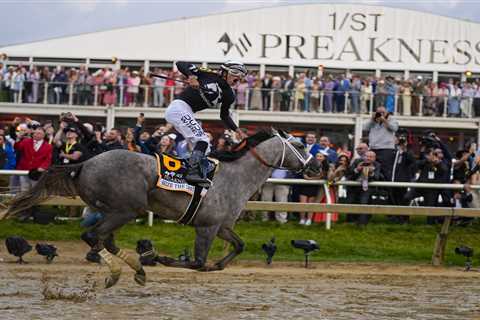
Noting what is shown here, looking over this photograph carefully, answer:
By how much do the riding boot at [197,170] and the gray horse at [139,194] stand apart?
0.17 metres

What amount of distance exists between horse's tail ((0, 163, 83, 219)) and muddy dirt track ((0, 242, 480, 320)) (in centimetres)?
90

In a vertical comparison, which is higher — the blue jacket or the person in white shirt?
the person in white shirt

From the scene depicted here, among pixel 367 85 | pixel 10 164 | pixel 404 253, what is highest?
pixel 367 85

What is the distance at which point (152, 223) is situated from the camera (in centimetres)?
1639

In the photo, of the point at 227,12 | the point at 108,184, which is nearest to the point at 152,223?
the point at 108,184

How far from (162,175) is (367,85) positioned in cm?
1709

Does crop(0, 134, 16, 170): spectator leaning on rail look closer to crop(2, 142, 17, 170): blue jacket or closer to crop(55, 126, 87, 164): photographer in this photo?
crop(2, 142, 17, 170): blue jacket

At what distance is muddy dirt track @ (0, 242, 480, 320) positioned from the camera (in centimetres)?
923

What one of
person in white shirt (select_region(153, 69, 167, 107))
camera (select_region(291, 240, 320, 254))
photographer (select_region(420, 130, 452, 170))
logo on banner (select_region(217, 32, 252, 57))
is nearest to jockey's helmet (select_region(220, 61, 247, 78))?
camera (select_region(291, 240, 320, 254))

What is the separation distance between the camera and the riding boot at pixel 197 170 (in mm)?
10325

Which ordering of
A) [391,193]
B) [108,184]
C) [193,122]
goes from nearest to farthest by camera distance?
[108,184] < [193,122] < [391,193]

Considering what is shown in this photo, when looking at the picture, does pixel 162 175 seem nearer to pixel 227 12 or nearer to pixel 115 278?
pixel 115 278

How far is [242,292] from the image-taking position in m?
11.0

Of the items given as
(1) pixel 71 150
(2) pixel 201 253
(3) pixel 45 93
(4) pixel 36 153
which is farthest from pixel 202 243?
(3) pixel 45 93
